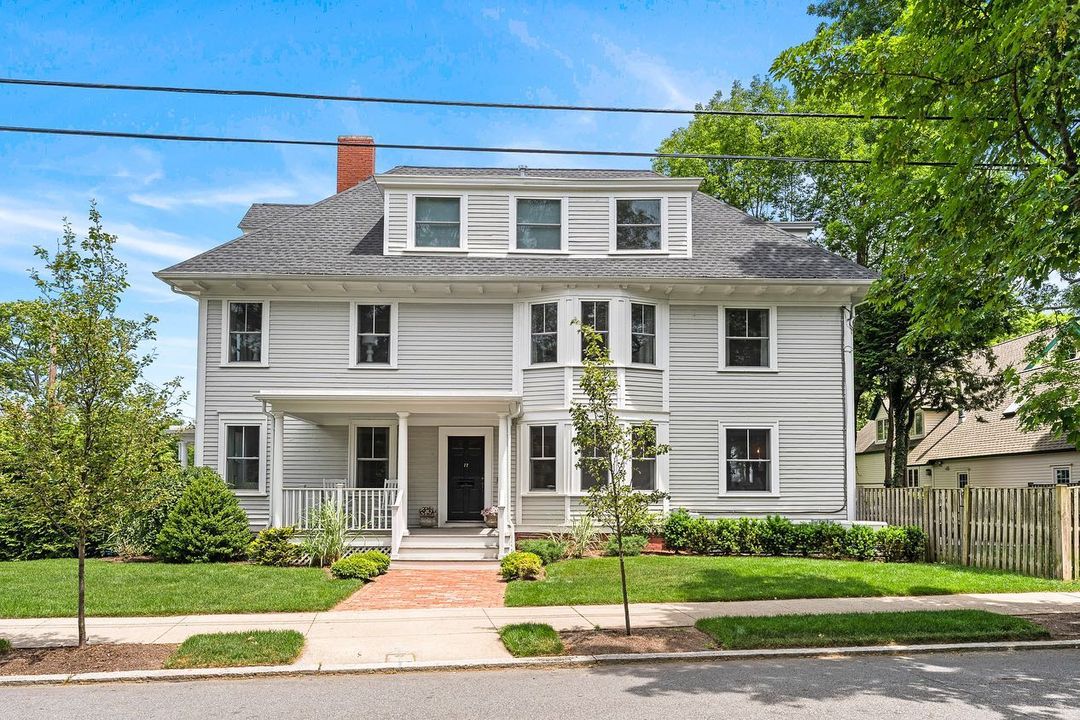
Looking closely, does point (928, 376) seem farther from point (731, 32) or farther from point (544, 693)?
point (544, 693)

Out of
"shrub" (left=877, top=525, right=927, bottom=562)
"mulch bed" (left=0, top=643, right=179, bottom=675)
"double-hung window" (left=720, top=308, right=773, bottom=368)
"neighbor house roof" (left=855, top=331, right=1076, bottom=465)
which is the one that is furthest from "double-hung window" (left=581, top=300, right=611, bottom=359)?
"neighbor house roof" (left=855, top=331, right=1076, bottom=465)

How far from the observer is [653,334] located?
20.2m

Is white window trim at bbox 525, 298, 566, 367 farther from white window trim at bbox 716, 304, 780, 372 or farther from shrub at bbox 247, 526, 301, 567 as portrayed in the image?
shrub at bbox 247, 526, 301, 567

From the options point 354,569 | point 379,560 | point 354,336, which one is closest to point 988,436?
point 354,336

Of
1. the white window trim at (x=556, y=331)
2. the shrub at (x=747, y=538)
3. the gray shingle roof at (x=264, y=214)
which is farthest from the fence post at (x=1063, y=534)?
→ the gray shingle roof at (x=264, y=214)

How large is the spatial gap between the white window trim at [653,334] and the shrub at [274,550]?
312 inches

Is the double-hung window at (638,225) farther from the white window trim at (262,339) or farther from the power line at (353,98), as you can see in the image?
the power line at (353,98)

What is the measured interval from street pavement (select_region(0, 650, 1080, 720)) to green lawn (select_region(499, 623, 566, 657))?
1.49ft

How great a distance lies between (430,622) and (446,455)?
360 inches

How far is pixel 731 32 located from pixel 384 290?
33.4 ft

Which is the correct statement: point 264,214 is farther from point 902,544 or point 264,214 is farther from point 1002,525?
point 1002,525

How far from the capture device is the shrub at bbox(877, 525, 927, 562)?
17.3 m

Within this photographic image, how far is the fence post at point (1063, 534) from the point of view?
14367mm

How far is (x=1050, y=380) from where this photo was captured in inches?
465
